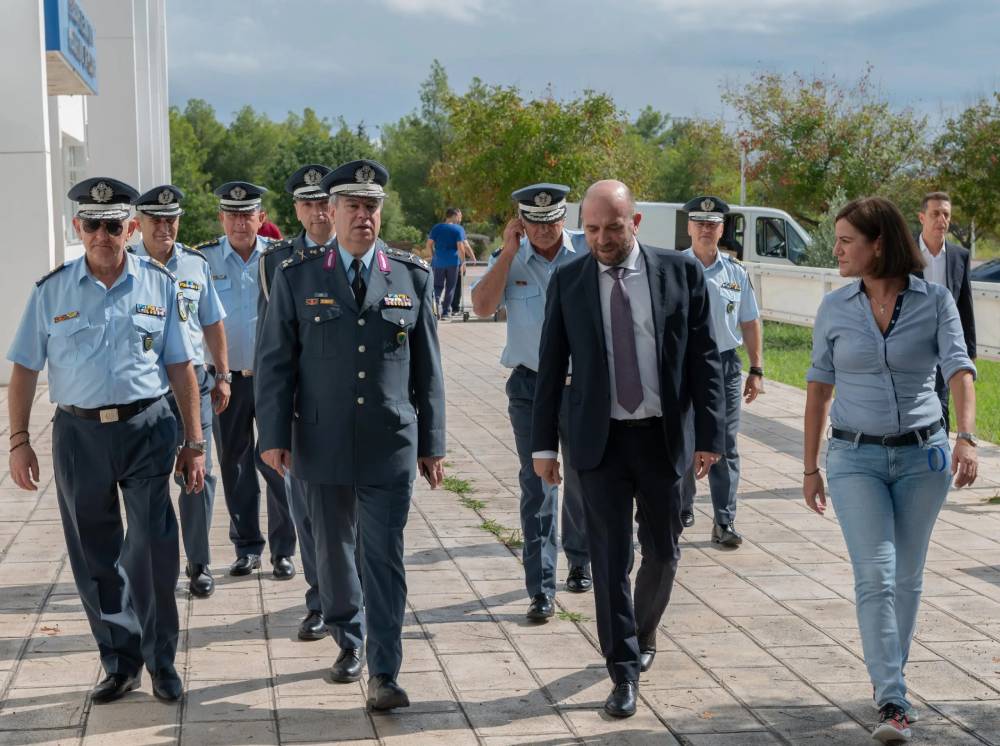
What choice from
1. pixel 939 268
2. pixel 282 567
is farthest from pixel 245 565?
pixel 939 268

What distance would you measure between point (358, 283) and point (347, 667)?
1.55 m

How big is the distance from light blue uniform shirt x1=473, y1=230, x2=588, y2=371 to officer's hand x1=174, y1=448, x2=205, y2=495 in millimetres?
1901

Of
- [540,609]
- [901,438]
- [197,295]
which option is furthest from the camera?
[197,295]

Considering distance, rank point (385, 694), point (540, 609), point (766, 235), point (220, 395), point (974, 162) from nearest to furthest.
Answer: point (385, 694)
point (540, 609)
point (220, 395)
point (766, 235)
point (974, 162)

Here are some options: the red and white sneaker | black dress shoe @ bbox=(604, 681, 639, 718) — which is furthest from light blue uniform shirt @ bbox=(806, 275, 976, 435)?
black dress shoe @ bbox=(604, 681, 639, 718)

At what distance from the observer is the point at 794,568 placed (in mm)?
7738

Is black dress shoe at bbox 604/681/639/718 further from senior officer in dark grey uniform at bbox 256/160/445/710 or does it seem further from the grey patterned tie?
the grey patterned tie

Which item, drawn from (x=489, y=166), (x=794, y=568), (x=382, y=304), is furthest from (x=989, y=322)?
(x=489, y=166)

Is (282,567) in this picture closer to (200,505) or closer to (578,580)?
(200,505)

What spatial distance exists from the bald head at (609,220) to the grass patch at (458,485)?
4.92 metres

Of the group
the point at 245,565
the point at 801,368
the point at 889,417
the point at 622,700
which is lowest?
the point at 801,368

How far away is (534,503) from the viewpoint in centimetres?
678

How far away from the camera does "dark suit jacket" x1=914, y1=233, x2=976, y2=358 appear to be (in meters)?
8.09

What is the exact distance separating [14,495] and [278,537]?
3159mm
